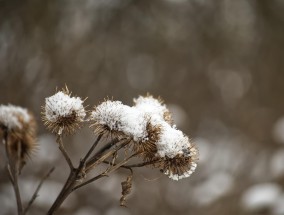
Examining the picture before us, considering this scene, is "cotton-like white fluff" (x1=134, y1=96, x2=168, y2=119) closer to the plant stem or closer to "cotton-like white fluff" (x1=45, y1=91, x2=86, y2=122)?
"cotton-like white fluff" (x1=45, y1=91, x2=86, y2=122)

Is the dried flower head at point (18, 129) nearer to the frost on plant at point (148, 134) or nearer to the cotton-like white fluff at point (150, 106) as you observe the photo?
the frost on plant at point (148, 134)

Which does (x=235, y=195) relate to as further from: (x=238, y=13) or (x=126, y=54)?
(x=238, y=13)

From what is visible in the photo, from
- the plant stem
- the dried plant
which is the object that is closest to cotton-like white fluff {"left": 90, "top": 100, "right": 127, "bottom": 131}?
the dried plant

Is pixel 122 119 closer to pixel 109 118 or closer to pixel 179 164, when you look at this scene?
pixel 109 118

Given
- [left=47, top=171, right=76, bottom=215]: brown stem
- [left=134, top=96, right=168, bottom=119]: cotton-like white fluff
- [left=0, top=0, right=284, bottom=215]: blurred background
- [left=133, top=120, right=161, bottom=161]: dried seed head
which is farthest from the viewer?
[left=0, top=0, right=284, bottom=215]: blurred background

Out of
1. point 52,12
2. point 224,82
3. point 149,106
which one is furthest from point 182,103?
point 149,106

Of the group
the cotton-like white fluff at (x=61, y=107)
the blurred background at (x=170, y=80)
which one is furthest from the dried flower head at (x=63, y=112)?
the blurred background at (x=170, y=80)
